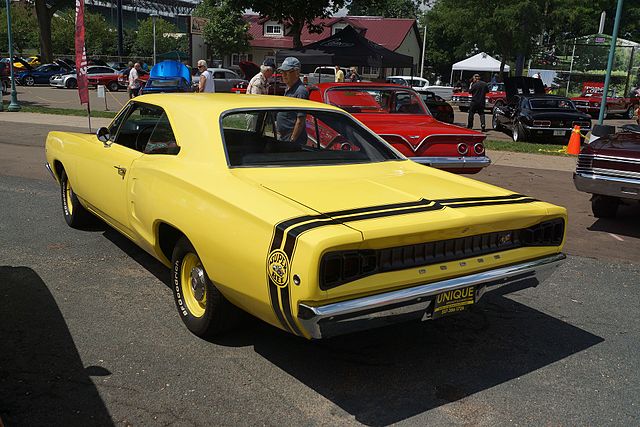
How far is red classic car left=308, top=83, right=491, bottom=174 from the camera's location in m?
7.95

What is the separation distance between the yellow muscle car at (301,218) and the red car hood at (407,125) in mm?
3400

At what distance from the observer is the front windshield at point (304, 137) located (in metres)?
4.23

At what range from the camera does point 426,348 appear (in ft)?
12.8

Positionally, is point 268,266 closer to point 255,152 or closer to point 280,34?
point 255,152

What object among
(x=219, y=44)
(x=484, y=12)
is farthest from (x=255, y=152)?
(x=219, y=44)

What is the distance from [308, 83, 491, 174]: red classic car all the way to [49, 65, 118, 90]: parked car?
30.6 metres

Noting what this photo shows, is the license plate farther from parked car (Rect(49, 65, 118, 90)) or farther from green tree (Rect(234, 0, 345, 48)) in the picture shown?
parked car (Rect(49, 65, 118, 90))

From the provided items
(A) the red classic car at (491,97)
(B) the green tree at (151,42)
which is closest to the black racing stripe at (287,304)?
(A) the red classic car at (491,97)

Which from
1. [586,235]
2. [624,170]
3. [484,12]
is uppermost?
[484,12]

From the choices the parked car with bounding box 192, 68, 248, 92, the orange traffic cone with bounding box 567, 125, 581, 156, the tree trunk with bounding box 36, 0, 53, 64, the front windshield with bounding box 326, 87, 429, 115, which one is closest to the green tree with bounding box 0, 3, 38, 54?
the tree trunk with bounding box 36, 0, 53, 64

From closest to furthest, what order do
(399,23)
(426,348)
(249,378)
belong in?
(249,378) → (426,348) → (399,23)

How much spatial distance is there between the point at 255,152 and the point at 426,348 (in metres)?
1.74

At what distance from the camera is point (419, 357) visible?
12.4 ft

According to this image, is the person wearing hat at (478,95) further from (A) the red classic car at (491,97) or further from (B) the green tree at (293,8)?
(A) the red classic car at (491,97)
